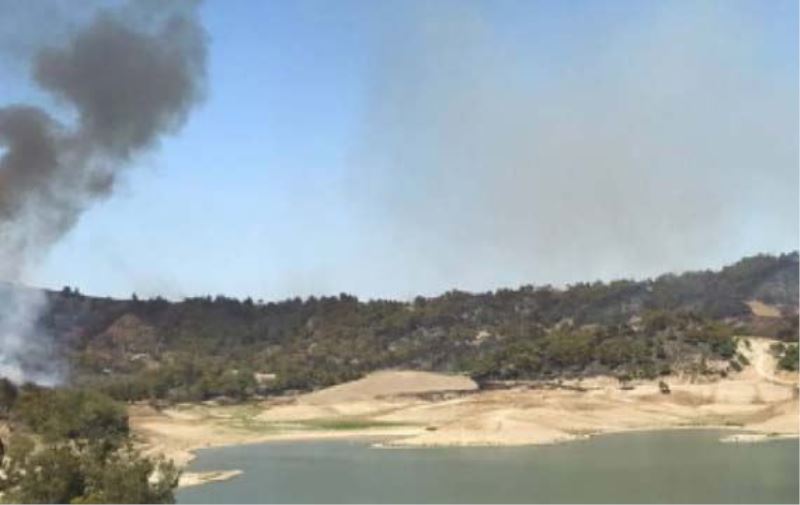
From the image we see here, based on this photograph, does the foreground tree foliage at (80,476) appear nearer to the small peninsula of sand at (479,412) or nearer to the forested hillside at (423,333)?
the small peninsula of sand at (479,412)

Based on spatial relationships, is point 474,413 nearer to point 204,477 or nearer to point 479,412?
point 479,412

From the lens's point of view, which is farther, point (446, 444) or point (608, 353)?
point (608, 353)

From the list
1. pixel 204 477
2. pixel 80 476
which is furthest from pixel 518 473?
pixel 80 476

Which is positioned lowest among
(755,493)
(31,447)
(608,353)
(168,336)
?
(755,493)

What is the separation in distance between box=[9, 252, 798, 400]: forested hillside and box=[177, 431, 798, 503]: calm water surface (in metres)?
41.1

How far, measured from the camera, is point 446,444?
223ft

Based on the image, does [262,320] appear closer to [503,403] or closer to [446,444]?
[503,403]

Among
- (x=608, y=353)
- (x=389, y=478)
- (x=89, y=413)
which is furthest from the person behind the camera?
(x=608, y=353)

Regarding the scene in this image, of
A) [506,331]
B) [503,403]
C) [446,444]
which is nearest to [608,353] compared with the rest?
[503,403]

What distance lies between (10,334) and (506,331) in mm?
82976

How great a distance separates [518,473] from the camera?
48938mm

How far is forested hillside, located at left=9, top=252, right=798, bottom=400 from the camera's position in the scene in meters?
109

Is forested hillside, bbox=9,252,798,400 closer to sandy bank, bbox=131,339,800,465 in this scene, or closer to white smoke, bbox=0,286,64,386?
sandy bank, bbox=131,339,800,465

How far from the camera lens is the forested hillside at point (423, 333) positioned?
109m
